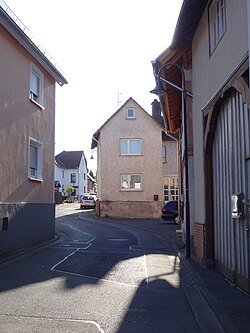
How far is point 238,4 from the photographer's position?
796 centimetres

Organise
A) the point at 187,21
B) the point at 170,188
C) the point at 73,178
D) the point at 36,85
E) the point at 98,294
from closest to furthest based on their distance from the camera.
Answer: the point at 98,294 → the point at 187,21 → the point at 36,85 → the point at 170,188 → the point at 73,178

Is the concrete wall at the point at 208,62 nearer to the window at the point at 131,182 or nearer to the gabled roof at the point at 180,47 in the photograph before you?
the gabled roof at the point at 180,47

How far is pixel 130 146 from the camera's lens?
37906mm

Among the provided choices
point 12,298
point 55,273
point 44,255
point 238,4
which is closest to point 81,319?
point 12,298

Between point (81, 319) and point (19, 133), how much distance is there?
955 centimetres

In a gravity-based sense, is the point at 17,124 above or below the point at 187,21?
below

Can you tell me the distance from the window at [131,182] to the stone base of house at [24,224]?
62.6ft

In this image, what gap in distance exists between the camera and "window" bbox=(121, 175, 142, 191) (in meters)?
37.4

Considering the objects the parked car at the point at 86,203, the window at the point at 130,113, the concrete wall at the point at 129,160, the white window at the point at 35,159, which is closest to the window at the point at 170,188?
the concrete wall at the point at 129,160

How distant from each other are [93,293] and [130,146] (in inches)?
1181

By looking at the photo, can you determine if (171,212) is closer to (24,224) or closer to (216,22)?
(24,224)

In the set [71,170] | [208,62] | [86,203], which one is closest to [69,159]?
[71,170]

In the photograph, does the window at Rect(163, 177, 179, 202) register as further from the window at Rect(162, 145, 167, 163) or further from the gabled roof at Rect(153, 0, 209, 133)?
the gabled roof at Rect(153, 0, 209, 133)

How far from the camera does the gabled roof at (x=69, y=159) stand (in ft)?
273
